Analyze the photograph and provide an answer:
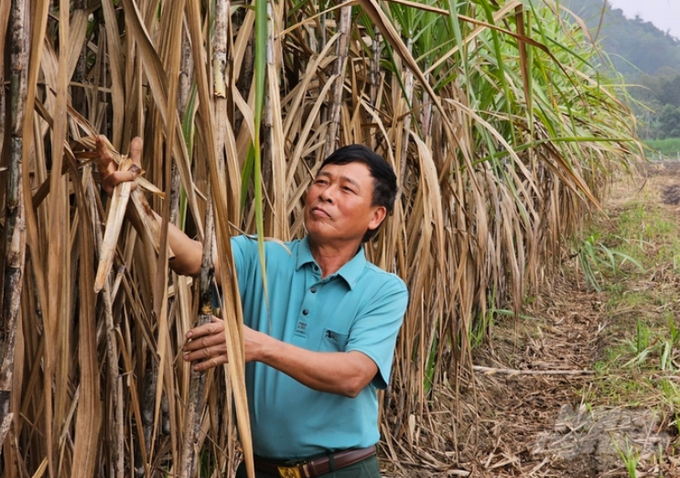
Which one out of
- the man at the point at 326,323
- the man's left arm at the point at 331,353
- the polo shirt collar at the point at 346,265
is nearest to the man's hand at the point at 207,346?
the man's left arm at the point at 331,353

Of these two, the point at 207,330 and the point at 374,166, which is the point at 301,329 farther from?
the point at 207,330

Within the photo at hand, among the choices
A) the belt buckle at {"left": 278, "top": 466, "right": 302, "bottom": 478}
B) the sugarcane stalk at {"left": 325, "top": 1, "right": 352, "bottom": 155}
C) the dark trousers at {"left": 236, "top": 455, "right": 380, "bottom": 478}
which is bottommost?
the dark trousers at {"left": 236, "top": 455, "right": 380, "bottom": 478}

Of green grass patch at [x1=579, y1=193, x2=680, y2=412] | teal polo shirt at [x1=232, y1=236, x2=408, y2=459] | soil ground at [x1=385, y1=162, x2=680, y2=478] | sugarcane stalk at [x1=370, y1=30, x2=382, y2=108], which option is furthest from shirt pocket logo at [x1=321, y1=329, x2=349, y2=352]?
green grass patch at [x1=579, y1=193, x2=680, y2=412]

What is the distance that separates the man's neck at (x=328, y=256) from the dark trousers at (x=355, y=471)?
355mm

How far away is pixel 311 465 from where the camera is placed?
1385 millimetres

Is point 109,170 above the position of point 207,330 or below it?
above

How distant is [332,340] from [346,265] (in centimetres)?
14

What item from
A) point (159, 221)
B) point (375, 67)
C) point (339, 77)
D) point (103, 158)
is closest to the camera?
point (103, 158)

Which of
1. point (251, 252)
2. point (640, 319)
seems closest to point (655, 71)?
point (640, 319)

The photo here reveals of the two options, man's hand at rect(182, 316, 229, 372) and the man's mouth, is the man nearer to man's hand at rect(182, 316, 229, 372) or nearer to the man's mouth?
the man's mouth

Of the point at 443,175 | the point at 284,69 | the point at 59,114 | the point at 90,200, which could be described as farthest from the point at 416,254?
the point at 59,114

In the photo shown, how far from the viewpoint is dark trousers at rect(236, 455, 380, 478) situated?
1411mm

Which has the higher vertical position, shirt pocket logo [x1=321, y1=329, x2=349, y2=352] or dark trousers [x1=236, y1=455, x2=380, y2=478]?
shirt pocket logo [x1=321, y1=329, x2=349, y2=352]

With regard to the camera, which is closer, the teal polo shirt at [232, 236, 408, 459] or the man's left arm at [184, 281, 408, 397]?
the man's left arm at [184, 281, 408, 397]
